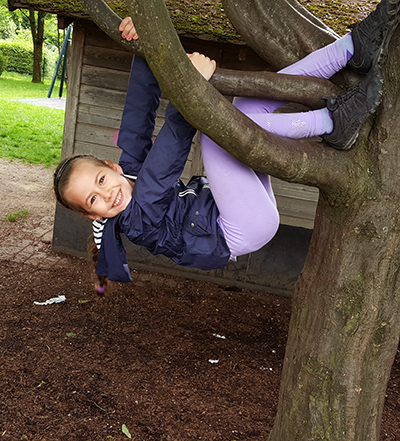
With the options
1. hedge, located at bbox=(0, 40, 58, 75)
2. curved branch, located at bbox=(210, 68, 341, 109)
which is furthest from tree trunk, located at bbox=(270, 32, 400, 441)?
hedge, located at bbox=(0, 40, 58, 75)

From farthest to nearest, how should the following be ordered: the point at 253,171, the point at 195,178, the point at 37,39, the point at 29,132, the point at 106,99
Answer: the point at 37,39, the point at 29,132, the point at 106,99, the point at 195,178, the point at 253,171

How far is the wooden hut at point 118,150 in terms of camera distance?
20.6 feet

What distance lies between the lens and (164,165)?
2436mm

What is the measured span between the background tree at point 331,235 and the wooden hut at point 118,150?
11.2ft

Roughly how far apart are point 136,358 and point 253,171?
101 inches

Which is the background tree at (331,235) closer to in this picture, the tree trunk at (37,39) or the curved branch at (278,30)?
the curved branch at (278,30)

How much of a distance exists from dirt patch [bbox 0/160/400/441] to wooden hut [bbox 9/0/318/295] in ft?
0.70

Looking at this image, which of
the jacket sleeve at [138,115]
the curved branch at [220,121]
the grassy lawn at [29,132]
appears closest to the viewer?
the curved branch at [220,121]

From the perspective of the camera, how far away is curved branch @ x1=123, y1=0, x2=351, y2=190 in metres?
1.73

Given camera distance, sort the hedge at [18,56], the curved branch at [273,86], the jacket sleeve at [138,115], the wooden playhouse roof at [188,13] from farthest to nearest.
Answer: the hedge at [18,56]
the wooden playhouse roof at [188,13]
the jacket sleeve at [138,115]
the curved branch at [273,86]

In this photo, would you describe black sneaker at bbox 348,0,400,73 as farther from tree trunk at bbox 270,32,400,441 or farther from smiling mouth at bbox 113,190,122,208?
smiling mouth at bbox 113,190,122,208

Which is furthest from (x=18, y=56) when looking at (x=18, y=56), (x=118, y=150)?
(x=118, y=150)

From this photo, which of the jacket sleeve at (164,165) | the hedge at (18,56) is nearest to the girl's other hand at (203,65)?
the jacket sleeve at (164,165)

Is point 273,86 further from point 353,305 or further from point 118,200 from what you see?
point 353,305
